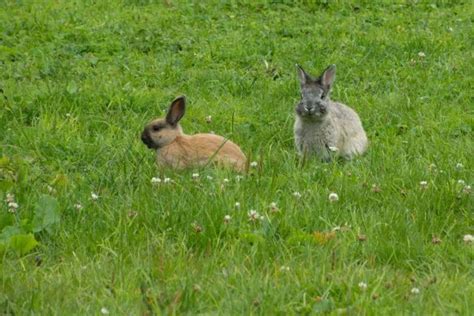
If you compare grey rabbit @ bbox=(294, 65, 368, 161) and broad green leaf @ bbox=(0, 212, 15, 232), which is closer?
broad green leaf @ bbox=(0, 212, 15, 232)

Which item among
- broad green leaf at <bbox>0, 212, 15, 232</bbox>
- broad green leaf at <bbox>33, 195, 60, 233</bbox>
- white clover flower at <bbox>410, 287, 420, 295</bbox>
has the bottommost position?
broad green leaf at <bbox>0, 212, 15, 232</bbox>

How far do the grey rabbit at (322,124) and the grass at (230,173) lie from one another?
0.21 metres

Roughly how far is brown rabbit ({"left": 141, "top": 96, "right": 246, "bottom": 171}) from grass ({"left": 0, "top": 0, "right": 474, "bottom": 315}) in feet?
0.60

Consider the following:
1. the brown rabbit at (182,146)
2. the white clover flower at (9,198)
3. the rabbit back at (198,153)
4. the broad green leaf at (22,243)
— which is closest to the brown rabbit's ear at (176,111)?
the brown rabbit at (182,146)

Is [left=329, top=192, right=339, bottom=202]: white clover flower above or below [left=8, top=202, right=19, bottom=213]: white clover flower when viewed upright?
above

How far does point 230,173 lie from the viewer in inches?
257

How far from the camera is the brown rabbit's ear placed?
7.62 meters

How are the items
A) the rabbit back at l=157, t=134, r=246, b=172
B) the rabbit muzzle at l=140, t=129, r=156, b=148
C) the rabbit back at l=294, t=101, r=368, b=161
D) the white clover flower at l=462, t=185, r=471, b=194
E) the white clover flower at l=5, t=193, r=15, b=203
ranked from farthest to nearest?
the rabbit back at l=294, t=101, r=368, b=161 → the rabbit muzzle at l=140, t=129, r=156, b=148 → the rabbit back at l=157, t=134, r=246, b=172 → the white clover flower at l=462, t=185, r=471, b=194 → the white clover flower at l=5, t=193, r=15, b=203

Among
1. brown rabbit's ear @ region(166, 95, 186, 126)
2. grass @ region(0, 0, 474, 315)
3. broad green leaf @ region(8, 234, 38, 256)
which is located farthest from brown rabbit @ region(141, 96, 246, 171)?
broad green leaf @ region(8, 234, 38, 256)

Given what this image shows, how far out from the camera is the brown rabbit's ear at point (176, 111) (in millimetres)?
7625

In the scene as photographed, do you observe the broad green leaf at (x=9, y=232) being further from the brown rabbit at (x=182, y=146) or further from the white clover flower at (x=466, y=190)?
the white clover flower at (x=466, y=190)

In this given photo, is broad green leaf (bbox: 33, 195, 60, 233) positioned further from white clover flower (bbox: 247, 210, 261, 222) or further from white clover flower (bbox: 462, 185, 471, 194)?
white clover flower (bbox: 462, 185, 471, 194)

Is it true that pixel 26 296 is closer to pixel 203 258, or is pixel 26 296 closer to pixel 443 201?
pixel 203 258

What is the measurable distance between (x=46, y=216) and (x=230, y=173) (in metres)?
1.46
